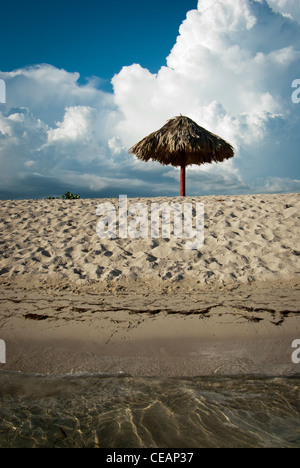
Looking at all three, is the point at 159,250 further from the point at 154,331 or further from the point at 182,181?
the point at 182,181

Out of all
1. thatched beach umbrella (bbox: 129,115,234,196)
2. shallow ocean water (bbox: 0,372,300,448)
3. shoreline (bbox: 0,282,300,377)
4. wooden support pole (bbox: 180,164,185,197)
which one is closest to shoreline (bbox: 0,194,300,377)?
shoreline (bbox: 0,282,300,377)

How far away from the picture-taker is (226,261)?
4.71 meters

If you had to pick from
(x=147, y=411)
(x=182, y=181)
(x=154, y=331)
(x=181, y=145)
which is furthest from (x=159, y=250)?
(x=181, y=145)

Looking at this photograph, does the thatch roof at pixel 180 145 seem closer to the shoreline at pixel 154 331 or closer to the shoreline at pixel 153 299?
the shoreline at pixel 153 299

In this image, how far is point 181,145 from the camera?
9.51 meters

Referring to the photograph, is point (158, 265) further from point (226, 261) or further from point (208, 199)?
point (208, 199)

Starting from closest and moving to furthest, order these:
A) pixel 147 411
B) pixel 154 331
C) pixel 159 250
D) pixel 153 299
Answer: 1. pixel 147 411
2. pixel 154 331
3. pixel 153 299
4. pixel 159 250

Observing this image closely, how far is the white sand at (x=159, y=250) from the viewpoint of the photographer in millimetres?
4398

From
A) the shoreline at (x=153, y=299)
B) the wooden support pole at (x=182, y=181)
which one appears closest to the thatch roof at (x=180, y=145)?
the wooden support pole at (x=182, y=181)

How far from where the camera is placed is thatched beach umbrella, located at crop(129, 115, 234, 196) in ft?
31.6

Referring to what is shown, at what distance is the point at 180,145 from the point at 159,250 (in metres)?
5.63

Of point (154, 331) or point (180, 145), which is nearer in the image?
point (154, 331)

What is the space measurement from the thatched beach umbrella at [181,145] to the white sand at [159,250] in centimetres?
331
